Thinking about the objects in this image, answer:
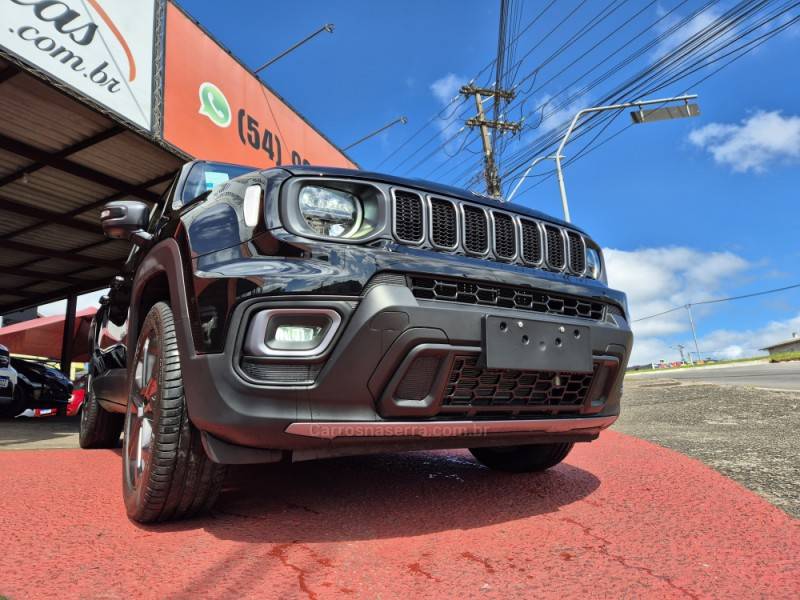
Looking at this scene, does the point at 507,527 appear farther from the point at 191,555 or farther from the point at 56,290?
the point at 56,290

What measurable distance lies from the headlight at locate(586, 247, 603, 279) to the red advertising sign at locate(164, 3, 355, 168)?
19.4 feet

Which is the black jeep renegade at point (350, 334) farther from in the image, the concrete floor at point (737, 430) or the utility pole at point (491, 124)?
the utility pole at point (491, 124)

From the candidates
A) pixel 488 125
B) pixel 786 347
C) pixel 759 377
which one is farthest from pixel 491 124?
pixel 786 347

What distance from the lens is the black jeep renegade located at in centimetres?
189

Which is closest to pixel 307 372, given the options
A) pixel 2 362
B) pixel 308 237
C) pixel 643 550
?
pixel 308 237

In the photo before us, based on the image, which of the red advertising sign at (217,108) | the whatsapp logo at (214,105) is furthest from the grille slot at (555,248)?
the whatsapp logo at (214,105)

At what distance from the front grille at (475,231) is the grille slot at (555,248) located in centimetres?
42

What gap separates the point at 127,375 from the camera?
114 inches

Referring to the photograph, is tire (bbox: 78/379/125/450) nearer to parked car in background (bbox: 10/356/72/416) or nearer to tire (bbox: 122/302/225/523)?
tire (bbox: 122/302/225/523)

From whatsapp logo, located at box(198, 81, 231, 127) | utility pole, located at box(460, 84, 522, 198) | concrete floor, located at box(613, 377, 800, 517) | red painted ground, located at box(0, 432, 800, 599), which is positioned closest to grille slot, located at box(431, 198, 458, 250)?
red painted ground, located at box(0, 432, 800, 599)

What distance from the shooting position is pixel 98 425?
443cm

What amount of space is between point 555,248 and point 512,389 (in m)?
0.85

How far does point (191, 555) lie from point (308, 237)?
1166 mm

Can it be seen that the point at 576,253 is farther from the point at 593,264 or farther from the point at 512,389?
the point at 512,389
